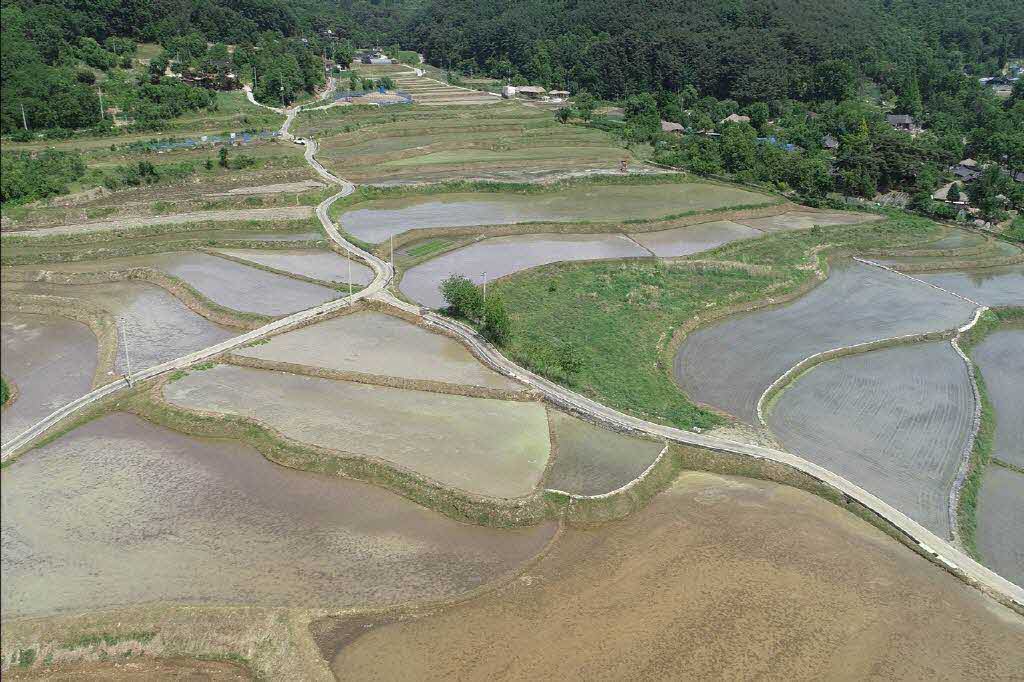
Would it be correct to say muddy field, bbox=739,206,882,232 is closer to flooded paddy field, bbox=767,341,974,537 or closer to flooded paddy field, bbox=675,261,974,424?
flooded paddy field, bbox=675,261,974,424

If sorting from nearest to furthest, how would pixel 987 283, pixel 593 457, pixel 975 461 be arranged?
pixel 593 457
pixel 975 461
pixel 987 283

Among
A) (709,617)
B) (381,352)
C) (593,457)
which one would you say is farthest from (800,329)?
(709,617)

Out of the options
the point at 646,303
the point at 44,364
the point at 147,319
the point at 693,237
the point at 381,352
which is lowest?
the point at 381,352

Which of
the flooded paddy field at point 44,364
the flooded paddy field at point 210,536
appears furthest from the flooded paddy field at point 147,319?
the flooded paddy field at point 210,536

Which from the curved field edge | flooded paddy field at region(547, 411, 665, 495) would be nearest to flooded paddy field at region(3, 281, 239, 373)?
flooded paddy field at region(547, 411, 665, 495)

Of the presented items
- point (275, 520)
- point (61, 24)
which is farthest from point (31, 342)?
point (61, 24)

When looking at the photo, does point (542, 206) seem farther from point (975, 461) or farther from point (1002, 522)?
point (1002, 522)
